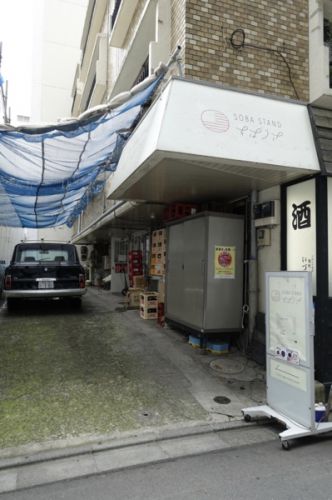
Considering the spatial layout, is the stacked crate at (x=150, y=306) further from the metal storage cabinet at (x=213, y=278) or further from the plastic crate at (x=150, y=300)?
the metal storage cabinet at (x=213, y=278)

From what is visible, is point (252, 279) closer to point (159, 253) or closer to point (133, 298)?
point (159, 253)

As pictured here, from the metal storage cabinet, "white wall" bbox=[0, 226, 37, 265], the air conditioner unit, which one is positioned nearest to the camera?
the air conditioner unit

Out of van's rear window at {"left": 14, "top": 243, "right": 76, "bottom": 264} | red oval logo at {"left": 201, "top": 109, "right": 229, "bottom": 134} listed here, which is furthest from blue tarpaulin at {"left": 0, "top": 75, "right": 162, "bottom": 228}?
van's rear window at {"left": 14, "top": 243, "right": 76, "bottom": 264}

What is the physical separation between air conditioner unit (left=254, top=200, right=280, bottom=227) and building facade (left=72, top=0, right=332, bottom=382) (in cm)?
2

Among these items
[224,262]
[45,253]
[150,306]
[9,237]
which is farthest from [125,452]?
[9,237]

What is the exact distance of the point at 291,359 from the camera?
3801 mm

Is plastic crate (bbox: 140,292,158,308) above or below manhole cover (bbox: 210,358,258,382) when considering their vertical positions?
above

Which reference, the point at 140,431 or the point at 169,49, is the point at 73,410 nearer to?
the point at 140,431

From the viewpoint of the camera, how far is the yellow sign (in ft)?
20.8

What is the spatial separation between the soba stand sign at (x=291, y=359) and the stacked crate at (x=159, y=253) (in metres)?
5.26

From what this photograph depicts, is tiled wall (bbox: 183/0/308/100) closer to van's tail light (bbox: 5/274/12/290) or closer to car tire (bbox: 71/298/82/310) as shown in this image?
van's tail light (bbox: 5/274/12/290)

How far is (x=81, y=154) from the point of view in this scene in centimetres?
642

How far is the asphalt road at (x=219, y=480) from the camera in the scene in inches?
108

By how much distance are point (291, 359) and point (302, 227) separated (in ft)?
7.11
